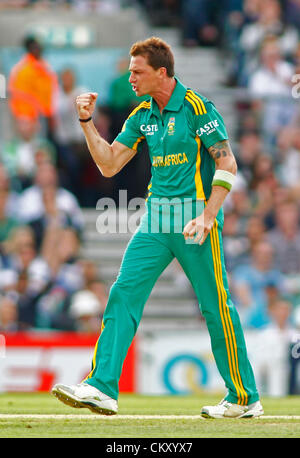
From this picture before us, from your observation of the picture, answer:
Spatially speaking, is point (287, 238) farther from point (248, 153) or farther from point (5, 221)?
point (5, 221)

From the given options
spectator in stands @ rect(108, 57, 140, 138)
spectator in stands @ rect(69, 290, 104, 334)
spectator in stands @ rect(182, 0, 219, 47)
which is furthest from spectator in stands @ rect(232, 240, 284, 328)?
spectator in stands @ rect(182, 0, 219, 47)

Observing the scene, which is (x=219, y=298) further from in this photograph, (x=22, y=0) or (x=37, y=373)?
(x=22, y=0)

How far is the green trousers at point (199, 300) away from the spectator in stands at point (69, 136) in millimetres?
8225

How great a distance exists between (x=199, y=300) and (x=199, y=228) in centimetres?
59

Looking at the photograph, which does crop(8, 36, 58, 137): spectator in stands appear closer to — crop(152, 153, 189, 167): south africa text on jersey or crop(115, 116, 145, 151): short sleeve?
crop(115, 116, 145, 151): short sleeve

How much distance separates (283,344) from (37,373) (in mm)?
2867

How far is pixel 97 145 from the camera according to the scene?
810 cm

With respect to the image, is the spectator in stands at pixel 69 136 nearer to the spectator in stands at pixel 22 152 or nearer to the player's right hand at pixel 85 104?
the spectator in stands at pixel 22 152

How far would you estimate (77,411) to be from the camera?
8516 millimetres

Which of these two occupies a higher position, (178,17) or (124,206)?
(178,17)

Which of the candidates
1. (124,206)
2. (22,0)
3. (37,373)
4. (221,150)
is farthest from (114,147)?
(22,0)

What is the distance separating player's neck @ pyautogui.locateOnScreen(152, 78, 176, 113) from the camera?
7.93 meters

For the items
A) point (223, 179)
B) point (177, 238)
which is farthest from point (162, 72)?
point (177, 238)
